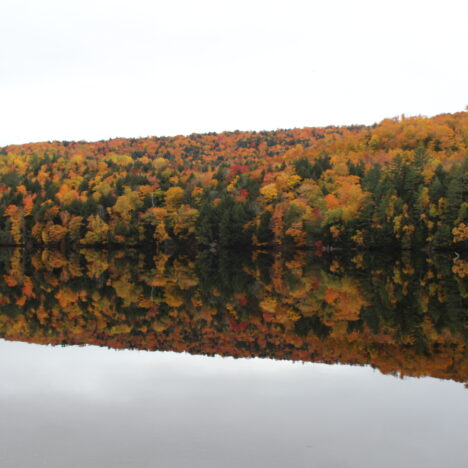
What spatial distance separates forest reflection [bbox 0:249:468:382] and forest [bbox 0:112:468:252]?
43.2m

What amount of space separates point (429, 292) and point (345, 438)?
2786cm

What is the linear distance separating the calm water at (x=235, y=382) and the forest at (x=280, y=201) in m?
59.4

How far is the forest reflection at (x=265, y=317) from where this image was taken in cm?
2228

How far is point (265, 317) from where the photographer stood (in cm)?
3067

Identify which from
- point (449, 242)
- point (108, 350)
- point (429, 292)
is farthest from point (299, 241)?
point (108, 350)

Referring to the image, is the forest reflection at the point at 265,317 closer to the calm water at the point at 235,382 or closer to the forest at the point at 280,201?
the calm water at the point at 235,382

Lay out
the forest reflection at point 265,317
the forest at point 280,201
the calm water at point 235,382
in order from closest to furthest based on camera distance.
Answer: the calm water at point 235,382, the forest reflection at point 265,317, the forest at point 280,201

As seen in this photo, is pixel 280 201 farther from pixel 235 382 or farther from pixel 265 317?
pixel 235 382

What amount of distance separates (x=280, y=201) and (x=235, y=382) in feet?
315

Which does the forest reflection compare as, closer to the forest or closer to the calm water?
the calm water

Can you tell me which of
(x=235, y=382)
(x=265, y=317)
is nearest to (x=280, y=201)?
(x=265, y=317)

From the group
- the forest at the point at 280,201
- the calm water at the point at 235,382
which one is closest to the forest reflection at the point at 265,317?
the calm water at the point at 235,382

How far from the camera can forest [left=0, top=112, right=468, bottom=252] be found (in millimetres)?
94312

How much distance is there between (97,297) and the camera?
128 feet
